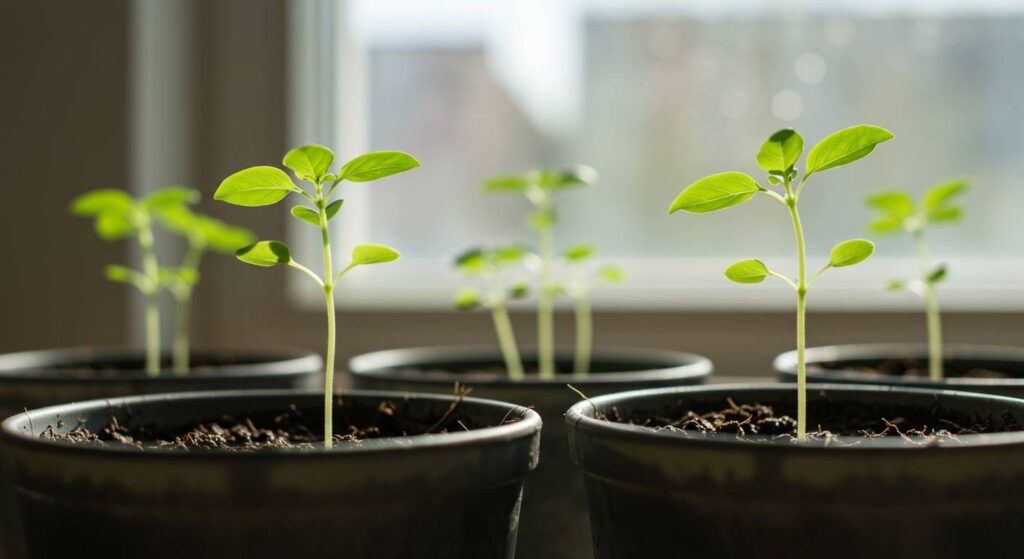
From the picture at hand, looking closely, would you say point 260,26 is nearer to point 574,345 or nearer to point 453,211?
point 453,211

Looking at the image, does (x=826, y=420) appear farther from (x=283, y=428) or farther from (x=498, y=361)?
(x=498, y=361)

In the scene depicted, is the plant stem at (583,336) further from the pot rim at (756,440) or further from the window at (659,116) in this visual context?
the pot rim at (756,440)

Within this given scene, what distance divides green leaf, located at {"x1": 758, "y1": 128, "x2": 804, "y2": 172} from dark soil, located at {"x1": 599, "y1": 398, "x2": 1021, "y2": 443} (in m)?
0.18

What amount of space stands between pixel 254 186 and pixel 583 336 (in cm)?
103

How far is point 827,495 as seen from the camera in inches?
22.3

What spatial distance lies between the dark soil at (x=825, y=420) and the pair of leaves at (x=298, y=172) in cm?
24

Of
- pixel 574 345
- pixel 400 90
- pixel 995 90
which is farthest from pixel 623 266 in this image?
pixel 995 90

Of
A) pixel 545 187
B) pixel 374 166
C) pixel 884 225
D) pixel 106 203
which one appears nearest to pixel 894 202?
pixel 884 225

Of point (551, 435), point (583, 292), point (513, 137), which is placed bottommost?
point (551, 435)

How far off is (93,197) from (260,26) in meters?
0.83

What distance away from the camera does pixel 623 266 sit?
1983 mm

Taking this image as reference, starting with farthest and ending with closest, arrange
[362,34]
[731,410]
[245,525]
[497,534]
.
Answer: [362,34] < [731,410] < [497,534] < [245,525]

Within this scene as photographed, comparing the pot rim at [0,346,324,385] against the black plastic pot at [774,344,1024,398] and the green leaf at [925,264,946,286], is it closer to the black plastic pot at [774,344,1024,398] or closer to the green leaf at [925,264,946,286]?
the black plastic pot at [774,344,1024,398]

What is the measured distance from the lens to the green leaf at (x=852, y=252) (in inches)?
26.8
